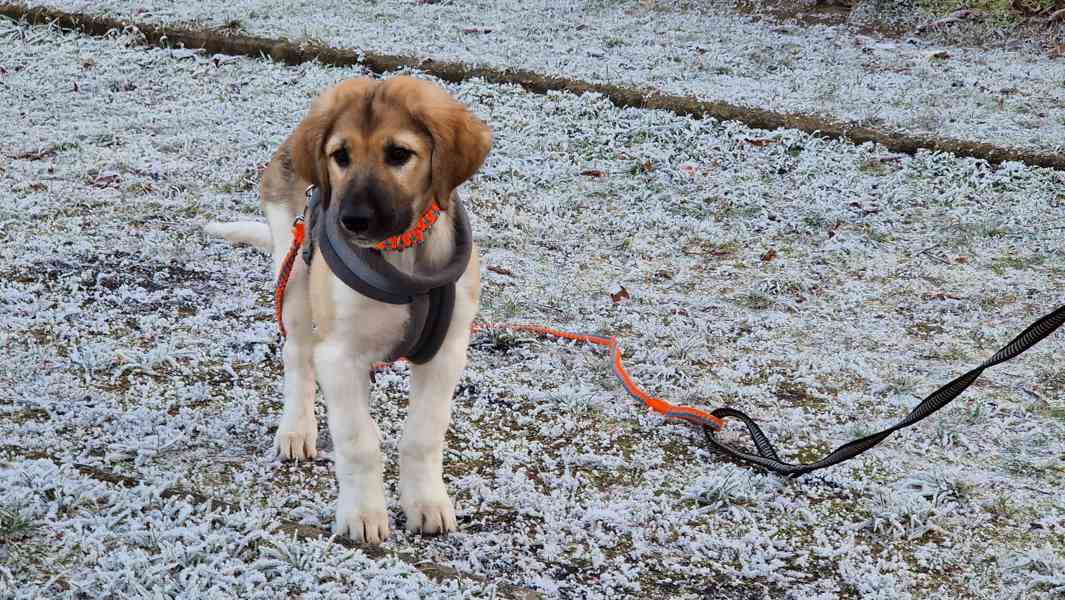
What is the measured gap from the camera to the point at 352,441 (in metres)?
3.37

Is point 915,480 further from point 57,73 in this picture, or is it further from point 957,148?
point 57,73

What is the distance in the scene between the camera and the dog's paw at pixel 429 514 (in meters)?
3.58

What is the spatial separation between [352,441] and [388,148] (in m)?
0.97

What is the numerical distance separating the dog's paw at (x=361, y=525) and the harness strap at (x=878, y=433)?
1.58 metres

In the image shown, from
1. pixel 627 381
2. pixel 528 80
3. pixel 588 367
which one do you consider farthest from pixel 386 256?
pixel 528 80

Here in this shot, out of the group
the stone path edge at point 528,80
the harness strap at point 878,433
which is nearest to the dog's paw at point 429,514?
the harness strap at point 878,433

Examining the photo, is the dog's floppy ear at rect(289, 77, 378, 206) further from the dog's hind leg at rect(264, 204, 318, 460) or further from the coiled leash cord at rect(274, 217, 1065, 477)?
the dog's hind leg at rect(264, 204, 318, 460)

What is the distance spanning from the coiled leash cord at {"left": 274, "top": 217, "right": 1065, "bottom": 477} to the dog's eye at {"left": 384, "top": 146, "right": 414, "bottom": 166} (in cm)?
73

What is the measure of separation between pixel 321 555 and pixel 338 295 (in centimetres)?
82

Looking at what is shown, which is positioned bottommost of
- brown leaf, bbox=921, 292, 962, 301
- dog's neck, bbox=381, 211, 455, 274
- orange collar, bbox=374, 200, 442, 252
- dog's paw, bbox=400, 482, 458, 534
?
brown leaf, bbox=921, 292, 962, 301

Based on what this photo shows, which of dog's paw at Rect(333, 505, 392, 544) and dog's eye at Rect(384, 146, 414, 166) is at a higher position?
dog's eye at Rect(384, 146, 414, 166)

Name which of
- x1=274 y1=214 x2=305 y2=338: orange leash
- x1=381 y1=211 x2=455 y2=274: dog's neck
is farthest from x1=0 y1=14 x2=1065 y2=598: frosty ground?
x1=381 y1=211 x2=455 y2=274: dog's neck

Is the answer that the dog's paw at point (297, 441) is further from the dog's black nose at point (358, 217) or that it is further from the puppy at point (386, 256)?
the dog's black nose at point (358, 217)

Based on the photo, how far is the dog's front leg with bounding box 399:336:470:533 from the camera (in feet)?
11.4
